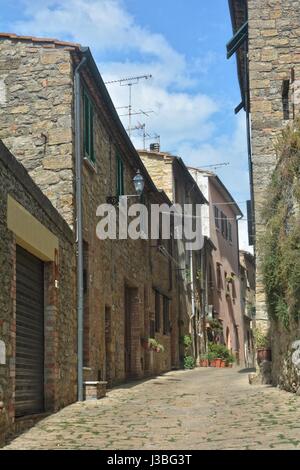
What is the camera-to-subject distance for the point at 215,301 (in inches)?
1292

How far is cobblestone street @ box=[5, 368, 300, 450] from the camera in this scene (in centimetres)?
710

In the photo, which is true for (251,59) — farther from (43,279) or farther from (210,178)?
(210,178)

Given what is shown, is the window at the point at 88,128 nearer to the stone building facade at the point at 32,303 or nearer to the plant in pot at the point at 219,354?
the stone building facade at the point at 32,303

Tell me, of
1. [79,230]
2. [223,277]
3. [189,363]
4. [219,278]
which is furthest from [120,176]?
[223,277]

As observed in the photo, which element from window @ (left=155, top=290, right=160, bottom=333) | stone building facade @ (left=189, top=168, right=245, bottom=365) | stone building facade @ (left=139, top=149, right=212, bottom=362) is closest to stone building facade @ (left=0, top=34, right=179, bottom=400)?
window @ (left=155, top=290, right=160, bottom=333)

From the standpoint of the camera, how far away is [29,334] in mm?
9422

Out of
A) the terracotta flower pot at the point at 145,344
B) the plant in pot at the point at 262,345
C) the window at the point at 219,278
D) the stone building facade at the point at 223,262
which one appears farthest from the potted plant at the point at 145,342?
the window at the point at 219,278

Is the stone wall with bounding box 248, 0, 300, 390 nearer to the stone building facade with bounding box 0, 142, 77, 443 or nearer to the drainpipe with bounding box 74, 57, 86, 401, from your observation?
the drainpipe with bounding box 74, 57, 86, 401

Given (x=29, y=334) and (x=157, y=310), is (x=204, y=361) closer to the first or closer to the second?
(x=157, y=310)

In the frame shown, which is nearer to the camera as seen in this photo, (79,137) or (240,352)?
(79,137)

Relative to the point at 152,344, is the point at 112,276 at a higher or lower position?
higher

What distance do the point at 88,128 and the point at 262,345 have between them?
5.63 metres
